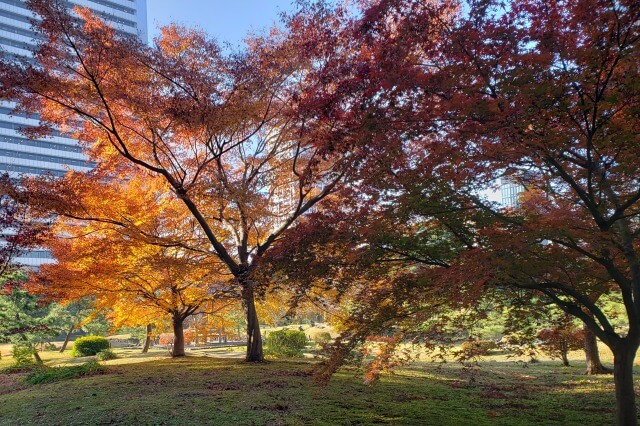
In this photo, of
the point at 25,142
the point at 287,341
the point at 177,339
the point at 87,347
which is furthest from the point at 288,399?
the point at 25,142

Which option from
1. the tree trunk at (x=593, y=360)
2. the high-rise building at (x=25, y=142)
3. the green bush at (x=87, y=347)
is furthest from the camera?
the high-rise building at (x=25, y=142)

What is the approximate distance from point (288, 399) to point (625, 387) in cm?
468

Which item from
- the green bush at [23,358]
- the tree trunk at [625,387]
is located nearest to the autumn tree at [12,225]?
the green bush at [23,358]

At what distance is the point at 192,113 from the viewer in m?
8.86

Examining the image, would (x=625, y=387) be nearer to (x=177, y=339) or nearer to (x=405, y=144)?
(x=405, y=144)

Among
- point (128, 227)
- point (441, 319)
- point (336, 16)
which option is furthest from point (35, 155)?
point (441, 319)

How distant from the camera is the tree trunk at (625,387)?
5.08 meters

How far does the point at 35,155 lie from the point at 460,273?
237 feet

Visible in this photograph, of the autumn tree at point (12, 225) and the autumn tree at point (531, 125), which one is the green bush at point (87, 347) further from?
the autumn tree at point (531, 125)

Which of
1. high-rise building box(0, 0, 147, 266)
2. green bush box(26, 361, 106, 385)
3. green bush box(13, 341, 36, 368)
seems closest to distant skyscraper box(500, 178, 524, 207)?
green bush box(26, 361, 106, 385)

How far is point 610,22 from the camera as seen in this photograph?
3.86m

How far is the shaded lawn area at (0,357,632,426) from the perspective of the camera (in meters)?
5.58

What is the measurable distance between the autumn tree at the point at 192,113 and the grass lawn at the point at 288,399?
1964mm

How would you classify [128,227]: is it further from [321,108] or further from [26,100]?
[321,108]
